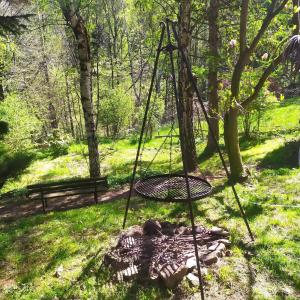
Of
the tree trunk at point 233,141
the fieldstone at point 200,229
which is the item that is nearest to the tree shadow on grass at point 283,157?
the tree trunk at point 233,141

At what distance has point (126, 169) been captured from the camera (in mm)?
12805

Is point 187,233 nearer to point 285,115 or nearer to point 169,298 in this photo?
point 169,298

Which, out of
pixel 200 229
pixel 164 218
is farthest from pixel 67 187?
pixel 200 229

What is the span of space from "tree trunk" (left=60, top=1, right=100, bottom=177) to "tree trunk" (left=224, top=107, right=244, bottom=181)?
12.9 ft

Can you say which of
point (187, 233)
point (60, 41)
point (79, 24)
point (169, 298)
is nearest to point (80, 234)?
point (187, 233)

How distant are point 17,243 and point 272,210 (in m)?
4.69

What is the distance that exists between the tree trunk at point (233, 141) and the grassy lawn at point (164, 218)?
0.38 meters

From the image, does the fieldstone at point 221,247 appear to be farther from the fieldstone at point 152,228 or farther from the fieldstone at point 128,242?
the fieldstone at point 128,242

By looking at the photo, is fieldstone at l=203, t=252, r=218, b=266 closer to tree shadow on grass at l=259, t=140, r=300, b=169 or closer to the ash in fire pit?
the ash in fire pit

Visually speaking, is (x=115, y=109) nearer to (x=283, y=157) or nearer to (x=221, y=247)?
(x=283, y=157)

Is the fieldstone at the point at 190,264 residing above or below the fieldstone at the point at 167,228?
below

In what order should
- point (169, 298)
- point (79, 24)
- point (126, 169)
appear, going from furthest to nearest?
point (126, 169) < point (79, 24) < point (169, 298)

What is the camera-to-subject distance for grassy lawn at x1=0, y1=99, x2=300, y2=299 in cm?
444

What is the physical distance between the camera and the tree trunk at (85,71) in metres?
9.31
